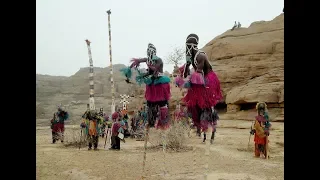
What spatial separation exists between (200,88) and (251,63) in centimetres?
2076

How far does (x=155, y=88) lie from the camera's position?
232 inches

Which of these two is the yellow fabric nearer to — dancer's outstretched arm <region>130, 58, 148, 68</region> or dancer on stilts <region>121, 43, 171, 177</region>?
dancer on stilts <region>121, 43, 171, 177</region>

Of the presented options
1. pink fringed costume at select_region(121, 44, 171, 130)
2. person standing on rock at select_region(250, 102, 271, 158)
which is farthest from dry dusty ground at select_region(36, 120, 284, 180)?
pink fringed costume at select_region(121, 44, 171, 130)

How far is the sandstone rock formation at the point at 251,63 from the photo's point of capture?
1952 centimetres

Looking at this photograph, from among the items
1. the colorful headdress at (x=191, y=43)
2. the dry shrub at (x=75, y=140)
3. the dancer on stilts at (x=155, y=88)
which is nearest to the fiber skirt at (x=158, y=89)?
the dancer on stilts at (x=155, y=88)

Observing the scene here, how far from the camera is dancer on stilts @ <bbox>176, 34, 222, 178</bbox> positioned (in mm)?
5219

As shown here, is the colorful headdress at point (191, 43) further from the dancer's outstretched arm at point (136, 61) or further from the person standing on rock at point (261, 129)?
the person standing on rock at point (261, 129)

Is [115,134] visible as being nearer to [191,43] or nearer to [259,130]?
[259,130]

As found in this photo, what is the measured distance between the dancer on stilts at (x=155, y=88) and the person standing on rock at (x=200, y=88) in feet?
1.73

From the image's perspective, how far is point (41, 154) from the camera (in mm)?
9305

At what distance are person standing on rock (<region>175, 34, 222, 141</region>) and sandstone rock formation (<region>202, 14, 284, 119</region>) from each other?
13.3m
